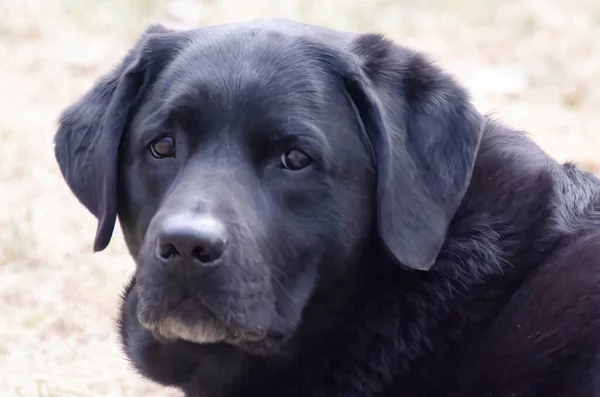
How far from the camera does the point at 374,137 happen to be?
296 cm

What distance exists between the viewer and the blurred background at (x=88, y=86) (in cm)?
461

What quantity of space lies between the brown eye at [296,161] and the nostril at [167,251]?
46cm

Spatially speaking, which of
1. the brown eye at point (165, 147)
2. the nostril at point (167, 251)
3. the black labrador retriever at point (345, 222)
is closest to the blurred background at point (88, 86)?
the black labrador retriever at point (345, 222)

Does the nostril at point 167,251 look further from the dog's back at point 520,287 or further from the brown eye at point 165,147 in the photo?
the dog's back at point 520,287

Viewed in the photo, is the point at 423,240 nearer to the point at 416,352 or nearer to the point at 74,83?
the point at 416,352

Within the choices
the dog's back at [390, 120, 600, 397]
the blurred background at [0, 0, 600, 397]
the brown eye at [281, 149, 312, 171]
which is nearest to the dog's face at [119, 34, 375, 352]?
the brown eye at [281, 149, 312, 171]

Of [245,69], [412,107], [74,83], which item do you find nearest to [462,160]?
[412,107]

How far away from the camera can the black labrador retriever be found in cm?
282

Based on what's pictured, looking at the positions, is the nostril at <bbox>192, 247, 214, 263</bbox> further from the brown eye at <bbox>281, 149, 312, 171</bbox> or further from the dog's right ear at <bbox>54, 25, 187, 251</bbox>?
the dog's right ear at <bbox>54, 25, 187, 251</bbox>

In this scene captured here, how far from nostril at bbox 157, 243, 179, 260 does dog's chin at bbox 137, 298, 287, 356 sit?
149mm

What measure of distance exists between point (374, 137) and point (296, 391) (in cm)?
84

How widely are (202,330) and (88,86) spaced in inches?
232

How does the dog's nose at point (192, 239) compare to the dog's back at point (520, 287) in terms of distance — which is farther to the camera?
the dog's back at point (520, 287)

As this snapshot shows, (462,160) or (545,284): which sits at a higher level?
(462,160)
